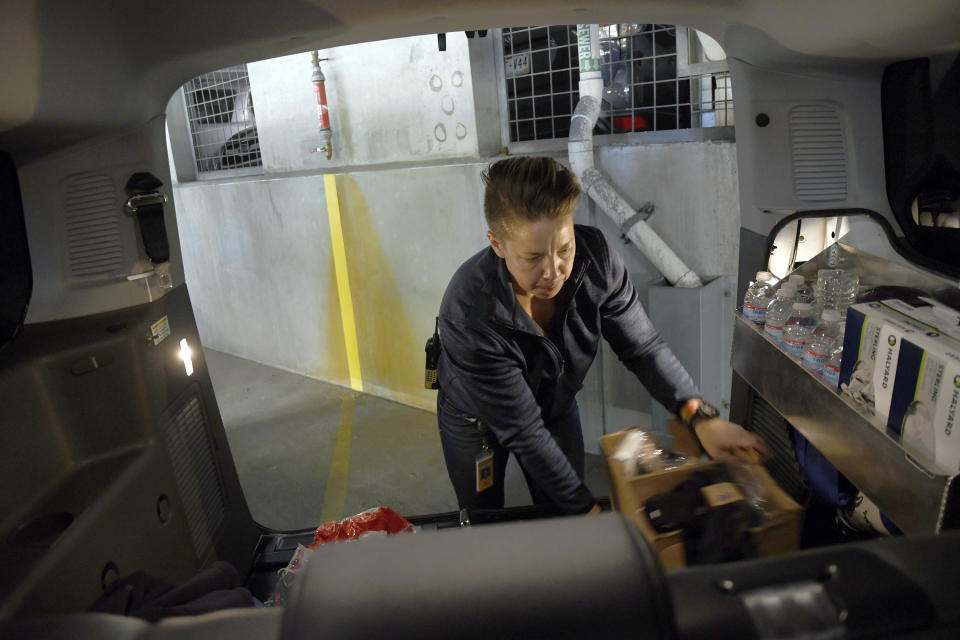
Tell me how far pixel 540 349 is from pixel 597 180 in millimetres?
1586

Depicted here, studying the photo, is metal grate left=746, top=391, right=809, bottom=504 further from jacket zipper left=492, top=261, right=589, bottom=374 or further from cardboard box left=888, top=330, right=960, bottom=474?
jacket zipper left=492, top=261, right=589, bottom=374

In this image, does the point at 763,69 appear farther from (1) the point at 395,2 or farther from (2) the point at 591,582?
(2) the point at 591,582

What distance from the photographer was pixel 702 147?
3010 millimetres

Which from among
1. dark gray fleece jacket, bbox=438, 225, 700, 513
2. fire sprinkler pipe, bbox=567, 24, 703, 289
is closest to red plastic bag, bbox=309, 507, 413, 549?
dark gray fleece jacket, bbox=438, 225, 700, 513

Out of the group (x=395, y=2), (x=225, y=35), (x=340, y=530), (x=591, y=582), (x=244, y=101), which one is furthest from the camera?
(x=244, y=101)

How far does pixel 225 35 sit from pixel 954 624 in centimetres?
199

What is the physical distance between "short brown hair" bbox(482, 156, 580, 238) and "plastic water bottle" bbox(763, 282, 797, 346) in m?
0.62

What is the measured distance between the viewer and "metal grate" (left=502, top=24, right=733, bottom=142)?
3.33 m

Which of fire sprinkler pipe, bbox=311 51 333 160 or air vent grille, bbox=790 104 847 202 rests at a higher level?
fire sprinkler pipe, bbox=311 51 333 160

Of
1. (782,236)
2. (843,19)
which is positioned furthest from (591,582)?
(782,236)

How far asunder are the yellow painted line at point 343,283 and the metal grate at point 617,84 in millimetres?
1440

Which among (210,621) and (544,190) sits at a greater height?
(544,190)

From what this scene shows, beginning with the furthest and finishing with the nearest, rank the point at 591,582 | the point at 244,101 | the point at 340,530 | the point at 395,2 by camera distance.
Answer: the point at 244,101 → the point at 340,530 → the point at 395,2 → the point at 591,582

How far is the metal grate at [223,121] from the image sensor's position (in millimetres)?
5547
